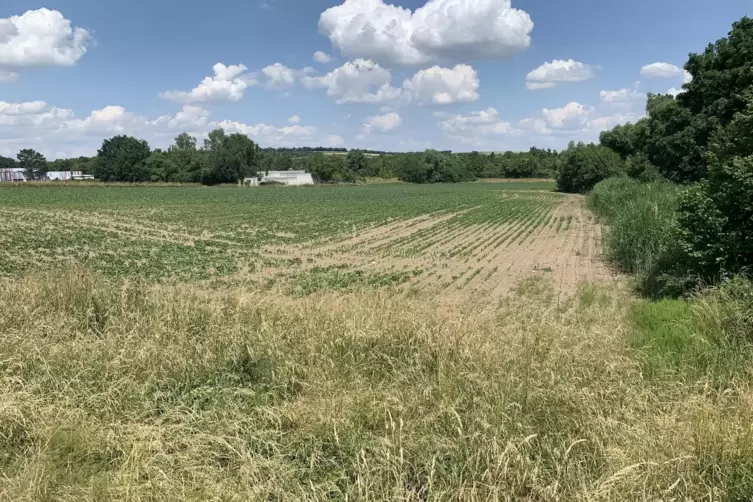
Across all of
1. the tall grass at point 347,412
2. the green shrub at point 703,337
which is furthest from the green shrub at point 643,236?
the tall grass at point 347,412

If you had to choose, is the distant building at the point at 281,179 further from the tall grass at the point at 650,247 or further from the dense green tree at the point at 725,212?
the dense green tree at the point at 725,212

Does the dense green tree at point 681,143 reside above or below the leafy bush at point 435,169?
below

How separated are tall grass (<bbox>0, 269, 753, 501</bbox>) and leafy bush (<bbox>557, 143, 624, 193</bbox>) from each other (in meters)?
72.9

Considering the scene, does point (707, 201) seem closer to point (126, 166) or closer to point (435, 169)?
point (126, 166)

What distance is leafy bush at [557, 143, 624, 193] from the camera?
244 ft

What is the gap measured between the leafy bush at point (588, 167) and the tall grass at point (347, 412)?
7293 centimetres

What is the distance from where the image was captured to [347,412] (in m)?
4.80

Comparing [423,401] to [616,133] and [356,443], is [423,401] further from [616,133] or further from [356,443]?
[616,133]

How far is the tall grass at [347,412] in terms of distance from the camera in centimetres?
368

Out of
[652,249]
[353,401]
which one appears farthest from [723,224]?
[353,401]

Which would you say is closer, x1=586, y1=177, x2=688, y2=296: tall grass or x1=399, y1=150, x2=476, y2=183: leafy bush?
x1=586, y1=177, x2=688, y2=296: tall grass

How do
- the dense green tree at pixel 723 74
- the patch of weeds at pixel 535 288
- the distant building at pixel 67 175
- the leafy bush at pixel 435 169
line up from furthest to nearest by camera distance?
the distant building at pixel 67 175, the leafy bush at pixel 435 169, the dense green tree at pixel 723 74, the patch of weeds at pixel 535 288

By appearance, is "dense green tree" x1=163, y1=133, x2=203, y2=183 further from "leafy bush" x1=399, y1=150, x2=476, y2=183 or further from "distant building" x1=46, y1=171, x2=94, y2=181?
"leafy bush" x1=399, y1=150, x2=476, y2=183

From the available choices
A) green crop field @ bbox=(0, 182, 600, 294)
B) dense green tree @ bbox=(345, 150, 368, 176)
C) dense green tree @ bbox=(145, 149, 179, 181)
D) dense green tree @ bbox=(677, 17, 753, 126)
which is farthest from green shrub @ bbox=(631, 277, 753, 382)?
dense green tree @ bbox=(345, 150, 368, 176)
